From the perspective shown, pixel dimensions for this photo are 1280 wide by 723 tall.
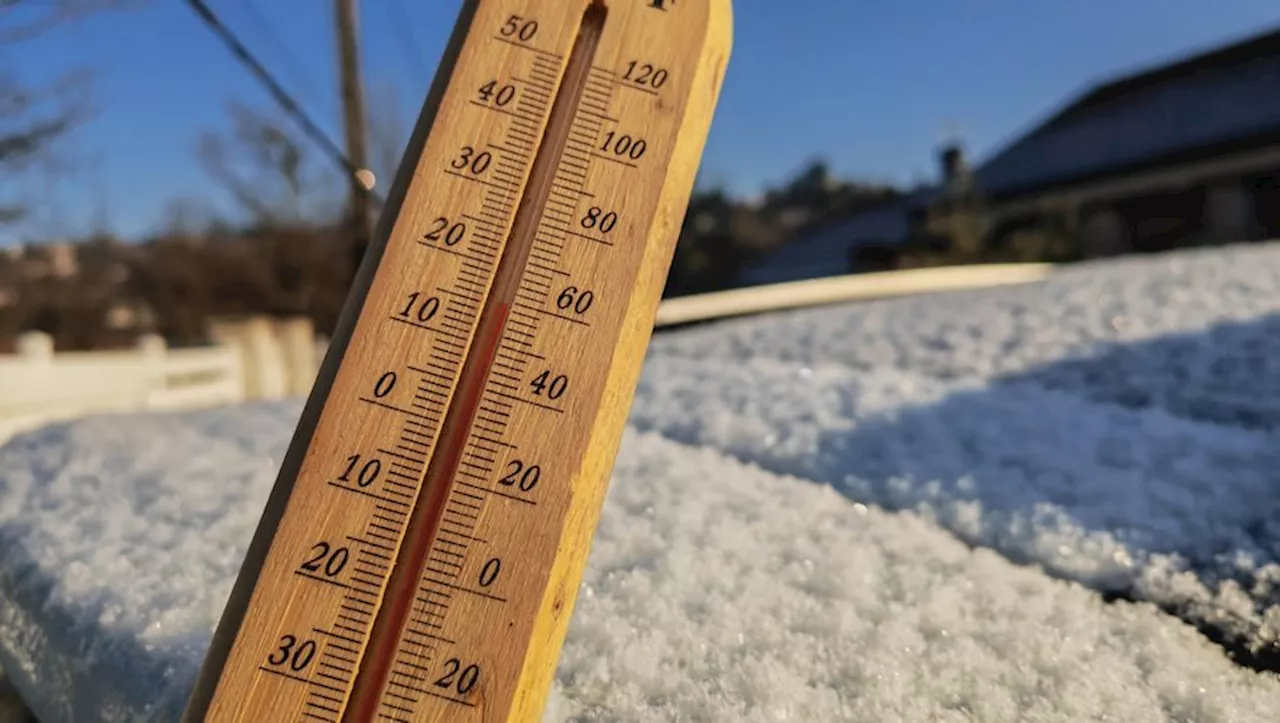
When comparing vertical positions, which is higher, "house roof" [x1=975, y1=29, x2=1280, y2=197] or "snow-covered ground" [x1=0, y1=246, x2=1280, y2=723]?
"house roof" [x1=975, y1=29, x2=1280, y2=197]

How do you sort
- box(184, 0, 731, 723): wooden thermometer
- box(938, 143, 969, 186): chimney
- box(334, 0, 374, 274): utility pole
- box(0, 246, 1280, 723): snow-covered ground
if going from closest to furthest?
box(184, 0, 731, 723): wooden thermometer
box(0, 246, 1280, 723): snow-covered ground
box(334, 0, 374, 274): utility pole
box(938, 143, 969, 186): chimney

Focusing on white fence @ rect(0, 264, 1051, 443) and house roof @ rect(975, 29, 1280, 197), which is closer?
white fence @ rect(0, 264, 1051, 443)

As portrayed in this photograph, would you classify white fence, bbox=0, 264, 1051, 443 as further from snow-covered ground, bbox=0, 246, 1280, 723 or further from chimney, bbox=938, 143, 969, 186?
chimney, bbox=938, 143, 969, 186

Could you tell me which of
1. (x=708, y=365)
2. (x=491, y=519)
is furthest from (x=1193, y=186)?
(x=491, y=519)

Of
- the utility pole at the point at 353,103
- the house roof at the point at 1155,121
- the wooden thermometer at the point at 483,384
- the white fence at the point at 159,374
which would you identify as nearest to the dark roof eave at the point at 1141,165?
the house roof at the point at 1155,121

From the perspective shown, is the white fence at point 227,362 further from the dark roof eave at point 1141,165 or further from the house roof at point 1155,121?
the house roof at point 1155,121

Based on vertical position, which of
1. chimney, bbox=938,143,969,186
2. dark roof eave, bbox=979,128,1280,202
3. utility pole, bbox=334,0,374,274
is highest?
chimney, bbox=938,143,969,186

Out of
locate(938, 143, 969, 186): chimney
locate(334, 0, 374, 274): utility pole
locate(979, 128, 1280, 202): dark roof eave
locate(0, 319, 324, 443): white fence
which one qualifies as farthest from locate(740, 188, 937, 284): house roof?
locate(0, 319, 324, 443): white fence
